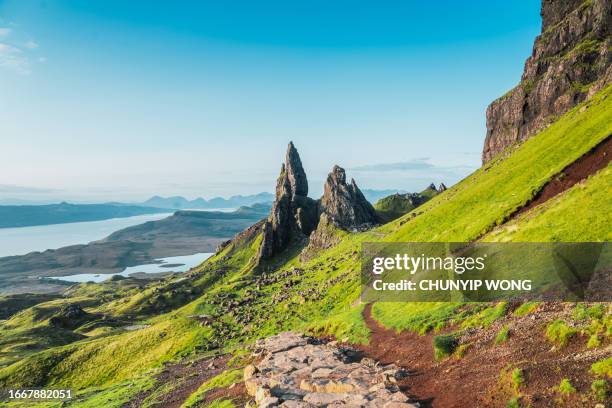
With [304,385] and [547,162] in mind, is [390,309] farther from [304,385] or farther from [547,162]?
[547,162]

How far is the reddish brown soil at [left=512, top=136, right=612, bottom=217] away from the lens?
183 feet

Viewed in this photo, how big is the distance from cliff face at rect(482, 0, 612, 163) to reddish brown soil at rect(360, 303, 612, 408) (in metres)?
111

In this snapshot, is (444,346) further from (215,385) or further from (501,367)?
(215,385)

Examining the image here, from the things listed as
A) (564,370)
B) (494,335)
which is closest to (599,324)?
(564,370)

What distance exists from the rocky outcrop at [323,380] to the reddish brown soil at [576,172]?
3811 cm

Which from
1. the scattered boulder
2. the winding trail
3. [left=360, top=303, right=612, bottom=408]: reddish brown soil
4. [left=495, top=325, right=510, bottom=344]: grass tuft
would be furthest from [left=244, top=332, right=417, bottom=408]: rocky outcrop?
the scattered boulder

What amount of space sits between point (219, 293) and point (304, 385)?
129 meters

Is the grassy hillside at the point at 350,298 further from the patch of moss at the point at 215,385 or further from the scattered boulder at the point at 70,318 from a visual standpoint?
the scattered boulder at the point at 70,318

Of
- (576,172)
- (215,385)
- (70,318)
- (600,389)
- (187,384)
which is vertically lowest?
(70,318)

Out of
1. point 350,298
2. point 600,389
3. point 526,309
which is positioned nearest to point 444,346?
point 526,309

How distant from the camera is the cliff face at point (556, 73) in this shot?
12088cm

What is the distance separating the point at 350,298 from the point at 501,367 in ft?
185

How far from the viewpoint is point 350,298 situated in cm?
7862

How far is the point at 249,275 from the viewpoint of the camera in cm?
17700
